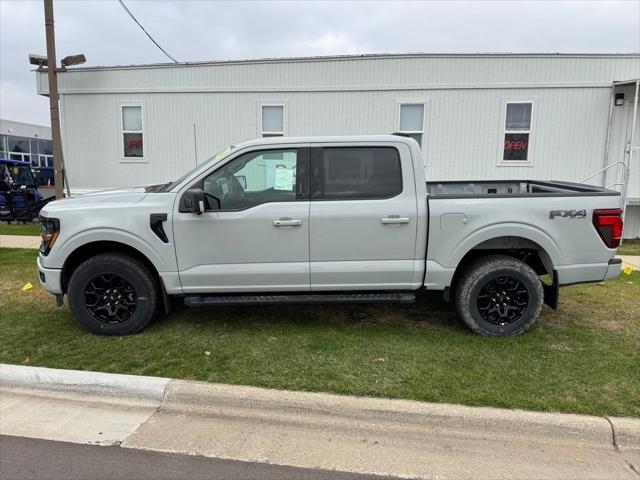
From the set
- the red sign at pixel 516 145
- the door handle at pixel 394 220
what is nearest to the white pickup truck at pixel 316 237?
the door handle at pixel 394 220

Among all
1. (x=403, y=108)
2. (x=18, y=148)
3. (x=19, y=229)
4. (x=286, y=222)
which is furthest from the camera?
(x=18, y=148)

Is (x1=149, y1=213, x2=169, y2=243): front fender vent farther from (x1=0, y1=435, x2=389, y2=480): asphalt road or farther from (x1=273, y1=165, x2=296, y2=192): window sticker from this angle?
(x1=0, y1=435, x2=389, y2=480): asphalt road

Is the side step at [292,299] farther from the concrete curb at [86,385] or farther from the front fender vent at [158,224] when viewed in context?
the concrete curb at [86,385]

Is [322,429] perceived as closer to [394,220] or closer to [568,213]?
[394,220]

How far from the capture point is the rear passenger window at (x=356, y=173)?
4574mm

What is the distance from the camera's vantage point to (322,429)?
3346mm

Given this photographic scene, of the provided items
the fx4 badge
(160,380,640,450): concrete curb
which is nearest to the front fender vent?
(160,380,640,450): concrete curb

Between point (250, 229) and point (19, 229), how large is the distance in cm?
1079

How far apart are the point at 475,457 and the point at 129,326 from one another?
3337mm

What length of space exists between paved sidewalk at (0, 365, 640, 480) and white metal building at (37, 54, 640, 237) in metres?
8.61

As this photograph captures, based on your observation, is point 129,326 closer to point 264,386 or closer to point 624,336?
point 264,386

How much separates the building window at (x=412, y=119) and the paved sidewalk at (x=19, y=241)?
8.28m

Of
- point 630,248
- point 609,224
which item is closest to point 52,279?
point 609,224

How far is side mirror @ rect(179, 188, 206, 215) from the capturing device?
4336mm
